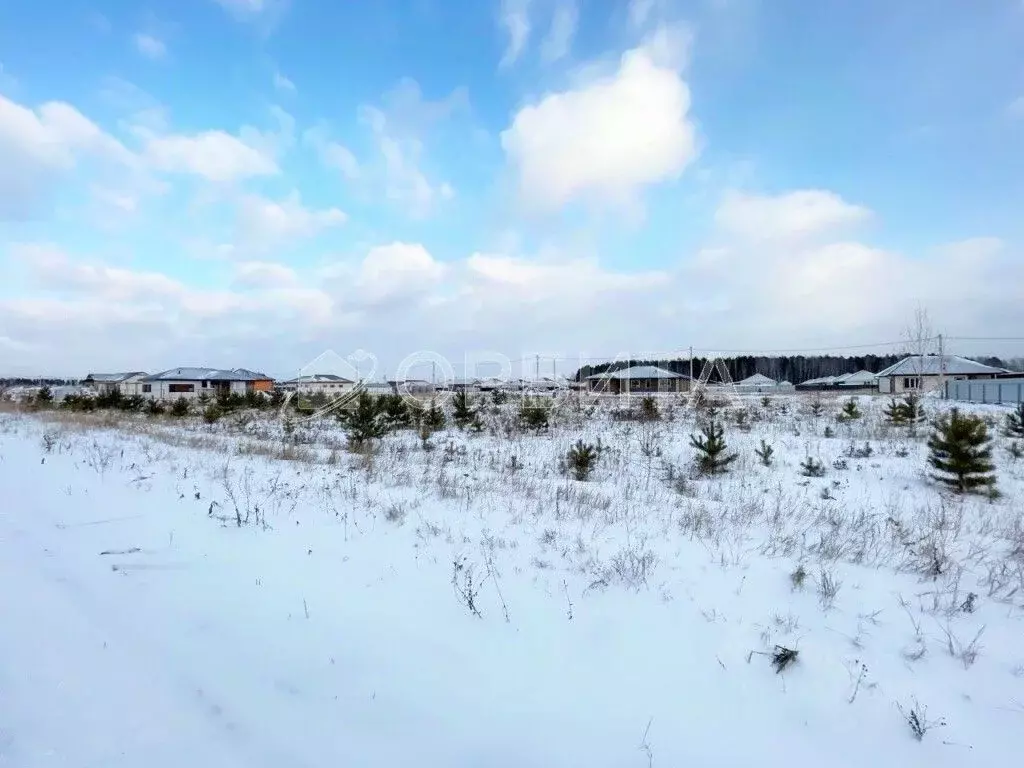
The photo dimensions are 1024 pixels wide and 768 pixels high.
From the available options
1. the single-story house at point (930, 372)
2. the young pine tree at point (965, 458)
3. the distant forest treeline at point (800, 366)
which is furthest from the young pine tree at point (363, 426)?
the distant forest treeline at point (800, 366)

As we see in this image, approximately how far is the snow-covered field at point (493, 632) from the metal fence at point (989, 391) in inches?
1156

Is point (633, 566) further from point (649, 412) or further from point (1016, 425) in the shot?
point (649, 412)

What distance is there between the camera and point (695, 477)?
915 centimetres

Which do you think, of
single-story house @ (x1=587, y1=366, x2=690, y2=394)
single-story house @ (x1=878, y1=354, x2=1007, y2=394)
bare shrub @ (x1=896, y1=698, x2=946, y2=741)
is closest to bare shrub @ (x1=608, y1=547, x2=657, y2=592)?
bare shrub @ (x1=896, y1=698, x2=946, y2=741)

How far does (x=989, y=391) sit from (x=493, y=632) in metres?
37.9

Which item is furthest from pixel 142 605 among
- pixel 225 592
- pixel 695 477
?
pixel 695 477

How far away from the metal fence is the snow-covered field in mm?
29350

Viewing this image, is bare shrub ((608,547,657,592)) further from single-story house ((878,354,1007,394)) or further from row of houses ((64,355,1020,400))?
single-story house ((878,354,1007,394))

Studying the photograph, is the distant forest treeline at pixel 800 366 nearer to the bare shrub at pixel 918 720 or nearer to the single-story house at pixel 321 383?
the single-story house at pixel 321 383

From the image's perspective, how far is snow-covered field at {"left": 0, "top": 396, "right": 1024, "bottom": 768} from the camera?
2373 mm

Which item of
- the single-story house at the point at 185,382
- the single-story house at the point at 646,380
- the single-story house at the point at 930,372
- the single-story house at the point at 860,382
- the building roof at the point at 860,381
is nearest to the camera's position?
the single-story house at the point at 930,372

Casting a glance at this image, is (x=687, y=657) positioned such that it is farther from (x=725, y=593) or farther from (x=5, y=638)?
(x=5, y=638)

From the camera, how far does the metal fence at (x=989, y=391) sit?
2628 centimetres

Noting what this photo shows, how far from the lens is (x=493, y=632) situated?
3238 millimetres
